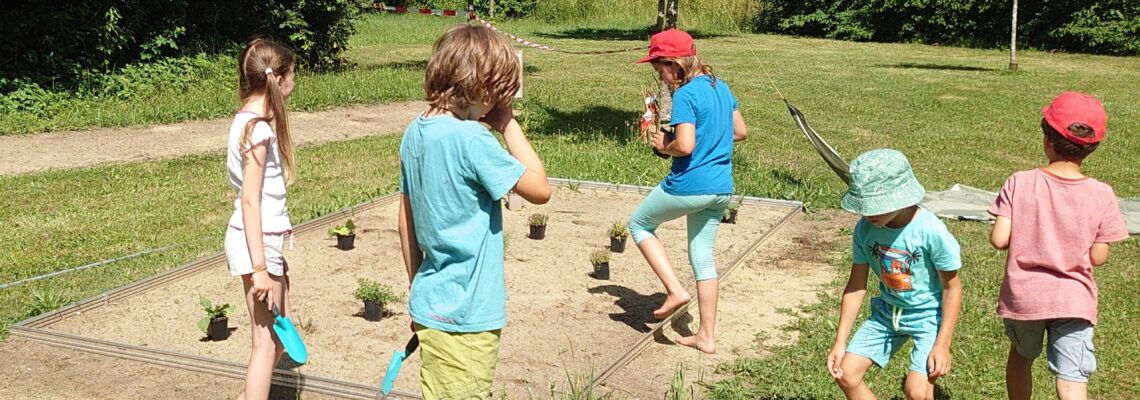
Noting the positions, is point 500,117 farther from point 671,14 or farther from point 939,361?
point 671,14

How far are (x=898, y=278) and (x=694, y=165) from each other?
1603 mm

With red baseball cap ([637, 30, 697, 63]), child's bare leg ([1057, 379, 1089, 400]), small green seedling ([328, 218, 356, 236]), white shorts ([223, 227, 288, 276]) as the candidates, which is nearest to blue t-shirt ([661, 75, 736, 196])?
red baseball cap ([637, 30, 697, 63])

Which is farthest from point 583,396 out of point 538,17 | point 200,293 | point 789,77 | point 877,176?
point 538,17

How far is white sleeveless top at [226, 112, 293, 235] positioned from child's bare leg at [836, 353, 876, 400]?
7.10 ft

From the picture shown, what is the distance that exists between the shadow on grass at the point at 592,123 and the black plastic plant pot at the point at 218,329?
23.0 ft

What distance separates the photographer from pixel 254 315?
4.22m

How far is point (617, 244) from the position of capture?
7504 mm

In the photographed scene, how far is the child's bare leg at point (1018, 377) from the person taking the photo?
4.32m

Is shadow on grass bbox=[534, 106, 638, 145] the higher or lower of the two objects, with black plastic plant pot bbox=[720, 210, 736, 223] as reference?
higher

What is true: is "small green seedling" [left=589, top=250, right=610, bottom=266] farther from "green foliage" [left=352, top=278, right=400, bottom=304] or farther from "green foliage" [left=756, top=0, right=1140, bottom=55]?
"green foliage" [left=756, top=0, right=1140, bottom=55]

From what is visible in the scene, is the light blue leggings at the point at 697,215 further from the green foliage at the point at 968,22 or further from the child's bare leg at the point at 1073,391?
the green foliage at the point at 968,22

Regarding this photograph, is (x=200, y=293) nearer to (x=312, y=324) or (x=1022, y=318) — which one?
(x=312, y=324)

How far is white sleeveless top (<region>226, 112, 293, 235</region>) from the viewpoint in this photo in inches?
159

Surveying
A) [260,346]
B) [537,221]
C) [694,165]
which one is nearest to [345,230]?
[537,221]
